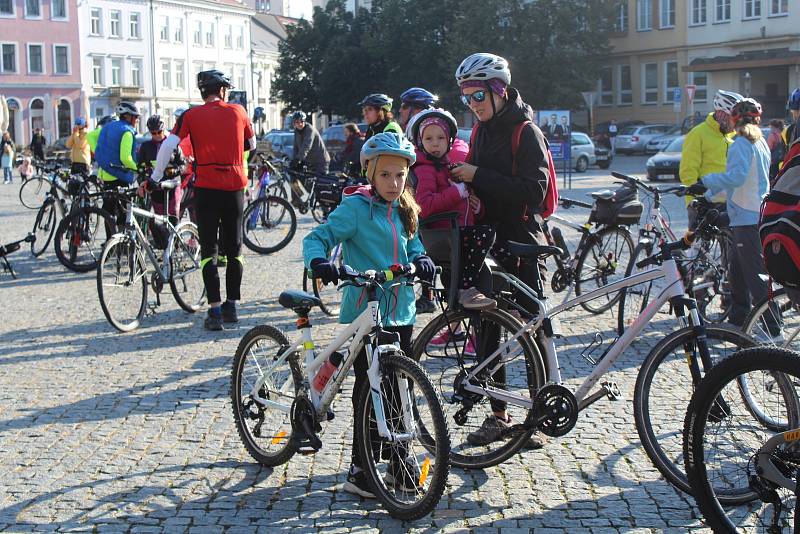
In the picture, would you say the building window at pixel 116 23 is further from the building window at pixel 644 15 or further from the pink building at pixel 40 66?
the building window at pixel 644 15

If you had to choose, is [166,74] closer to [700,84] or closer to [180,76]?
[180,76]

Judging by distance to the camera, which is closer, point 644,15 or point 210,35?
point 644,15

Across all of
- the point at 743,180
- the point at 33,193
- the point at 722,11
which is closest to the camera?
the point at 743,180

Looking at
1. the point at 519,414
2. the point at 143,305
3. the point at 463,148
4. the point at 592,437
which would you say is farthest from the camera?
the point at 143,305

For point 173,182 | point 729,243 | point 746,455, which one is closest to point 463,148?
point 729,243

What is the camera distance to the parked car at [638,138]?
4916 cm

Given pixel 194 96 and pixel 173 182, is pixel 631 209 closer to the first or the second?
pixel 173 182

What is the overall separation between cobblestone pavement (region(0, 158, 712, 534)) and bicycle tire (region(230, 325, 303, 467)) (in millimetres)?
84

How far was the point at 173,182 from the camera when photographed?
35.3ft

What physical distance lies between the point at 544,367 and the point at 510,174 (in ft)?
3.60

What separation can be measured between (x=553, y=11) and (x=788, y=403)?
5276 centimetres

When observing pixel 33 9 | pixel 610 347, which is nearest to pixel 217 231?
pixel 610 347

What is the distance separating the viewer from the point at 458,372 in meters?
5.43

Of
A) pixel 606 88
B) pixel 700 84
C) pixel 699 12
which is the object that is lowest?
pixel 700 84
